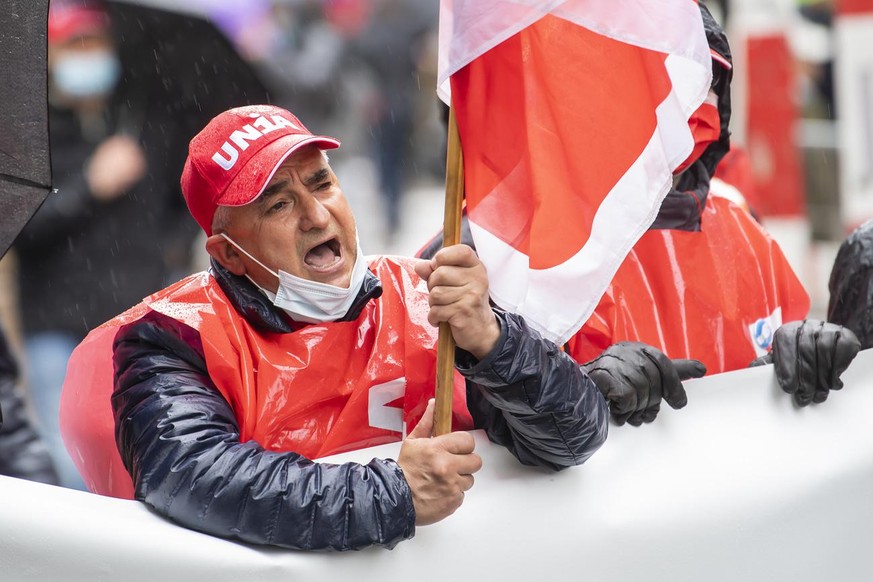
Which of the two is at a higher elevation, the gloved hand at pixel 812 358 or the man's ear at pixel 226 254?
the man's ear at pixel 226 254

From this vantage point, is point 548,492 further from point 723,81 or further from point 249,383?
point 723,81

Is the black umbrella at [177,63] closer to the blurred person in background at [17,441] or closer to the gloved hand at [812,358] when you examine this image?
the blurred person in background at [17,441]

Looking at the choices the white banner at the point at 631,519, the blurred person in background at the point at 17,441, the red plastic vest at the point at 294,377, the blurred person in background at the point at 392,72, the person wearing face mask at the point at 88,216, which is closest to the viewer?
the white banner at the point at 631,519

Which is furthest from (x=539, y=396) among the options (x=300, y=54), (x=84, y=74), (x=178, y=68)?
(x=300, y=54)

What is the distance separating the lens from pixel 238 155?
9.70 feet

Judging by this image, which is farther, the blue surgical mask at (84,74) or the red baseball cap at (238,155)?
the blue surgical mask at (84,74)

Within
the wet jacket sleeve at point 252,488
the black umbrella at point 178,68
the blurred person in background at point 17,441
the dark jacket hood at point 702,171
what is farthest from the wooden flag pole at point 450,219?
the black umbrella at point 178,68

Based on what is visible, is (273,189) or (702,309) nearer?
(273,189)

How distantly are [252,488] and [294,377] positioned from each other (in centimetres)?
53

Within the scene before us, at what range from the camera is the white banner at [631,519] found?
233cm

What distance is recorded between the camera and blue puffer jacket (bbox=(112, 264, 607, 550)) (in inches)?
95.0

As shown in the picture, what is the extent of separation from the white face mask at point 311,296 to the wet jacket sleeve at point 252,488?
1.47 ft

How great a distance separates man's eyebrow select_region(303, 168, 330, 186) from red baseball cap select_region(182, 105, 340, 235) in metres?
0.06

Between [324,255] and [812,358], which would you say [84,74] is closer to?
[324,255]
